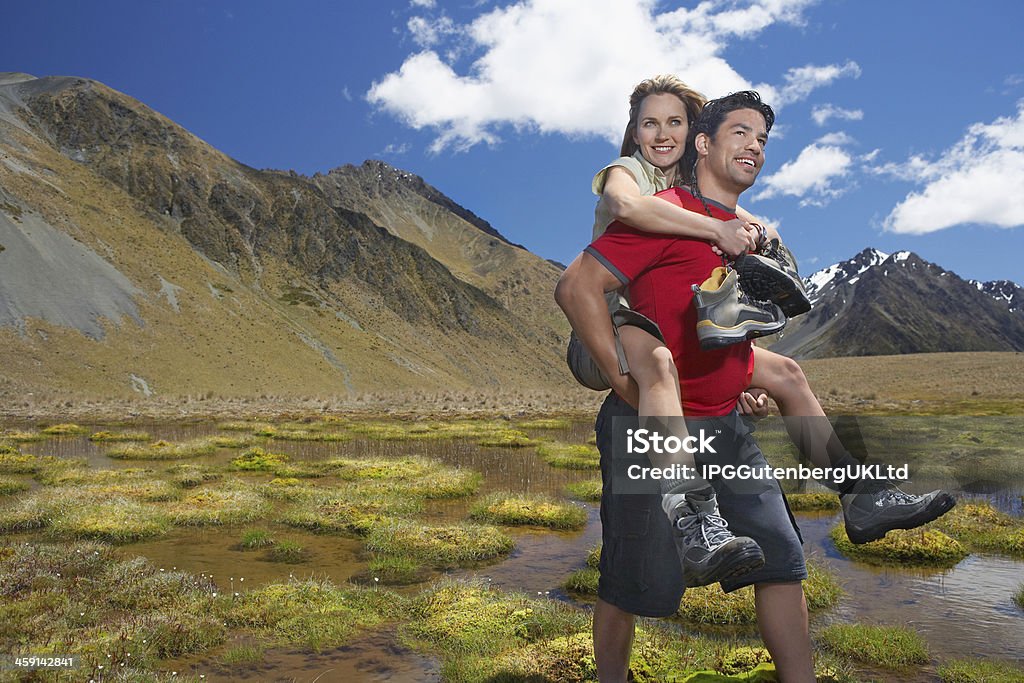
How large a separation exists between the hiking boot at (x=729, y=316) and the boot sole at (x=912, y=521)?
41.5 inches

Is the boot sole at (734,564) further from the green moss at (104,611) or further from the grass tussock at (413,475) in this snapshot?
the grass tussock at (413,475)

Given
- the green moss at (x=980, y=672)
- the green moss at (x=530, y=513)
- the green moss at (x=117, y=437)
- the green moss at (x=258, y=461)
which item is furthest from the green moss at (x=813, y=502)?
the green moss at (x=117, y=437)

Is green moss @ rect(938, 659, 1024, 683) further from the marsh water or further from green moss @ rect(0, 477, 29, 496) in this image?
green moss @ rect(0, 477, 29, 496)

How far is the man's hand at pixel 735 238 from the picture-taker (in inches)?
112

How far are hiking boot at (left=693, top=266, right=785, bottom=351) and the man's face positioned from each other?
72cm

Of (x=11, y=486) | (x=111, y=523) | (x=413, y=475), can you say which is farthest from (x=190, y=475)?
(x=111, y=523)

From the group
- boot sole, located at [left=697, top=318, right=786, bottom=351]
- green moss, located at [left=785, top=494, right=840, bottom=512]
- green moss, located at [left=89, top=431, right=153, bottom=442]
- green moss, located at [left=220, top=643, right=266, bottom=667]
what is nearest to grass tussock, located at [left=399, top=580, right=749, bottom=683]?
green moss, located at [left=220, top=643, right=266, bottom=667]

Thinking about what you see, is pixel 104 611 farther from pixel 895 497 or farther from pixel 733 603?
pixel 895 497

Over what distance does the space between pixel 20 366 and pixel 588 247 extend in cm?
7406

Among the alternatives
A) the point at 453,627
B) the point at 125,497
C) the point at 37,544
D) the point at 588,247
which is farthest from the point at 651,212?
the point at 125,497

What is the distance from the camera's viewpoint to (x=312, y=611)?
746 cm

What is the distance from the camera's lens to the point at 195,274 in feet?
316

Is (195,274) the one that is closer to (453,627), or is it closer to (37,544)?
(37,544)

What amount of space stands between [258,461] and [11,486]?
664 cm
